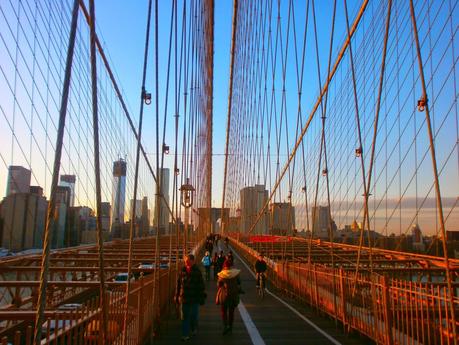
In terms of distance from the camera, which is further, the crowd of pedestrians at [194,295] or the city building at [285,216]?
the city building at [285,216]

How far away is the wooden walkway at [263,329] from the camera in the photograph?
5815mm

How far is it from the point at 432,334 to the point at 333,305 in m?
2.69

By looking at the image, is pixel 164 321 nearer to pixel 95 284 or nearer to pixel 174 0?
pixel 95 284

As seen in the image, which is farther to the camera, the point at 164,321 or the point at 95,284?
the point at 164,321

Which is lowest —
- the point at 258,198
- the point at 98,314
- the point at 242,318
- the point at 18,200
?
the point at 242,318

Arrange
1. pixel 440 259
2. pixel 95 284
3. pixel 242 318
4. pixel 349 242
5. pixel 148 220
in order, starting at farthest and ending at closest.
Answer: pixel 148 220
pixel 349 242
pixel 440 259
pixel 242 318
pixel 95 284

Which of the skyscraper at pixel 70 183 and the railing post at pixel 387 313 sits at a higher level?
the skyscraper at pixel 70 183

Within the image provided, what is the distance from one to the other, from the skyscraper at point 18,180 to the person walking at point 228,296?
133 inches

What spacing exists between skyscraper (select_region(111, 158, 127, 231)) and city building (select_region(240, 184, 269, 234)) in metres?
14.3

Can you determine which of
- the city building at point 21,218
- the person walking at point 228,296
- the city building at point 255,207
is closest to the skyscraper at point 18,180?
the city building at point 21,218

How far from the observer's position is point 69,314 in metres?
2.99

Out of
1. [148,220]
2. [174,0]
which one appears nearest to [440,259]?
[174,0]

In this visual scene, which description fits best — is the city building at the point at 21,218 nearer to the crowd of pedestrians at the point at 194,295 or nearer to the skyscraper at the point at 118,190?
the crowd of pedestrians at the point at 194,295

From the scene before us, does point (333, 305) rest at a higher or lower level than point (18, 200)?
lower
